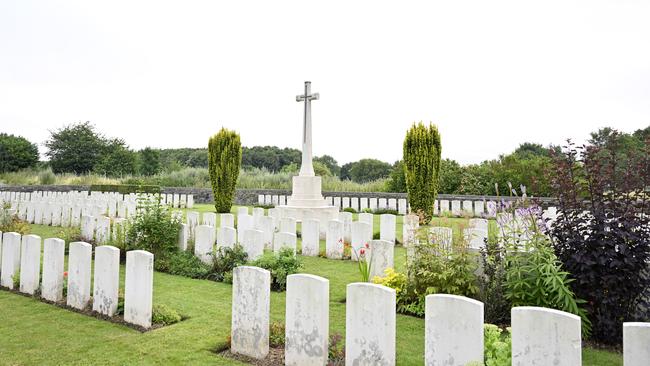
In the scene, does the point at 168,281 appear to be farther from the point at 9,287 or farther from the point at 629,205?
the point at 629,205

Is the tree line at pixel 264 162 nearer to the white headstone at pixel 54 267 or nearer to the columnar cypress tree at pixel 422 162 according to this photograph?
the columnar cypress tree at pixel 422 162

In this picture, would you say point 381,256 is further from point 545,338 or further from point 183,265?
point 545,338

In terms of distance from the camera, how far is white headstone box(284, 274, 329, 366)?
3059 mm

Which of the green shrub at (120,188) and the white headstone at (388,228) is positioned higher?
the green shrub at (120,188)

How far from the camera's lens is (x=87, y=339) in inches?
151

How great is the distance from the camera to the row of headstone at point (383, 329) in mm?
2203

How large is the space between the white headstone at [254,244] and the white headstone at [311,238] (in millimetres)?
2002

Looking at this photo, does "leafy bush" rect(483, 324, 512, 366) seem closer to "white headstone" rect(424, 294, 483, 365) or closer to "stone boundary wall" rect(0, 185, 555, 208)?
"white headstone" rect(424, 294, 483, 365)

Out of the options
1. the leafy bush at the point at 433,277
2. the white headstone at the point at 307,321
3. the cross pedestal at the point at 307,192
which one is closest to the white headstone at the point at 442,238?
the leafy bush at the point at 433,277

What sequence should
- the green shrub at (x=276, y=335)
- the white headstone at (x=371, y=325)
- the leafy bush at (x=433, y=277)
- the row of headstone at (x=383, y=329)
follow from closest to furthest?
1. the row of headstone at (x=383, y=329)
2. the white headstone at (x=371, y=325)
3. the green shrub at (x=276, y=335)
4. the leafy bush at (x=433, y=277)

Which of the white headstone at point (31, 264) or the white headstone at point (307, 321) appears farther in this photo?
the white headstone at point (31, 264)

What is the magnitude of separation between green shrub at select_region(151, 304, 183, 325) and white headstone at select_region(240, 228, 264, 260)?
6.39 feet

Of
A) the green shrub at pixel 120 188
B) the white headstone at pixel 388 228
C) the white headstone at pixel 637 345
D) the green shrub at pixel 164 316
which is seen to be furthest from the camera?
the green shrub at pixel 120 188

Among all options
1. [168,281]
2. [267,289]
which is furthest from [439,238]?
[168,281]
